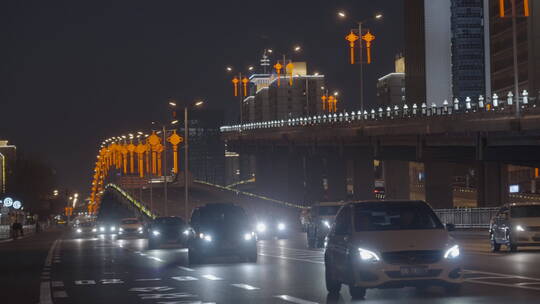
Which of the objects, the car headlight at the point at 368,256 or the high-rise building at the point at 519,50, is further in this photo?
the high-rise building at the point at 519,50

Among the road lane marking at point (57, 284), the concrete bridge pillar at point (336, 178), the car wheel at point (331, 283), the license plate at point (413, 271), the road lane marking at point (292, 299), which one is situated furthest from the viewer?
Result: the concrete bridge pillar at point (336, 178)

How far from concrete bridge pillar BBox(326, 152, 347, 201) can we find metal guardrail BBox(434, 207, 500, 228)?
61993 millimetres

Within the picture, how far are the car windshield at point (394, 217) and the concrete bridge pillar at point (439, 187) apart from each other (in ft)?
318

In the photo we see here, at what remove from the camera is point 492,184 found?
105 m

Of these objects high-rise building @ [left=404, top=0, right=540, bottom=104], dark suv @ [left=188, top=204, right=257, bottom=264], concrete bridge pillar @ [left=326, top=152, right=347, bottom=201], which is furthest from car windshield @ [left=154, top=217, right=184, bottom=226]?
high-rise building @ [left=404, top=0, right=540, bottom=104]

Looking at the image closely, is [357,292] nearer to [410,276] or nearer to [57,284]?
[410,276]

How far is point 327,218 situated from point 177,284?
20.4 meters

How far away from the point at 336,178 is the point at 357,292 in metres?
117

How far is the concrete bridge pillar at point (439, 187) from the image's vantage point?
115625 millimetres

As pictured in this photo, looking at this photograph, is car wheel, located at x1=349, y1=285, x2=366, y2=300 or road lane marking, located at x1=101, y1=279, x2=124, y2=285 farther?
road lane marking, located at x1=101, y1=279, x2=124, y2=285

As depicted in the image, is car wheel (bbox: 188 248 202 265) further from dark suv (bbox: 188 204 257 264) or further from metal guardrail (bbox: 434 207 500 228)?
metal guardrail (bbox: 434 207 500 228)

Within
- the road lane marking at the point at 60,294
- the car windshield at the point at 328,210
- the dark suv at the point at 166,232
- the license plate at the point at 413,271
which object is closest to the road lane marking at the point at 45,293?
the road lane marking at the point at 60,294

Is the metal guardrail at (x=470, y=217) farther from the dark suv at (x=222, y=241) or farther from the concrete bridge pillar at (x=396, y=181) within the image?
the concrete bridge pillar at (x=396, y=181)

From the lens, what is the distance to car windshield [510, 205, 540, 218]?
36.1 metres
